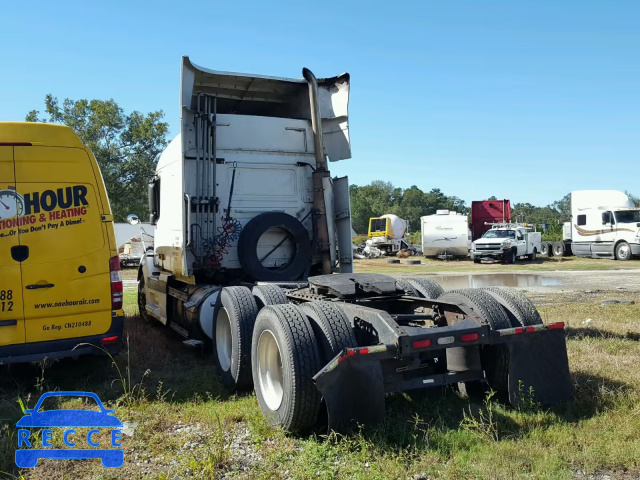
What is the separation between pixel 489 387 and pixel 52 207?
14.5 feet

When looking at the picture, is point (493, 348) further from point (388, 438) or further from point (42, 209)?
point (42, 209)

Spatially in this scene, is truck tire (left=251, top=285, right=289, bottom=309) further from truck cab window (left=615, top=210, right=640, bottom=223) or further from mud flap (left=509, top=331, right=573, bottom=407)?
truck cab window (left=615, top=210, right=640, bottom=223)

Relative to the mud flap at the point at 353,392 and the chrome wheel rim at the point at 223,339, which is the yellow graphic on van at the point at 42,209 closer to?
the chrome wheel rim at the point at 223,339

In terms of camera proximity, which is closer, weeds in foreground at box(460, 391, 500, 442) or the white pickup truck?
weeds in foreground at box(460, 391, 500, 442)

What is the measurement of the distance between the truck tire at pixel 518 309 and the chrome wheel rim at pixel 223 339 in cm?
274

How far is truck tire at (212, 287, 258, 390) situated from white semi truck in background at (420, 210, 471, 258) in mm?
Answer: 25798

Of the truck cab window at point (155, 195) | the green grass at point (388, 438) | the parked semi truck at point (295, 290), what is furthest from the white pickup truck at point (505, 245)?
the green grass at point (388, 438)

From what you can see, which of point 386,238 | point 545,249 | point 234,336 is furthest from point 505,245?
point 234,336

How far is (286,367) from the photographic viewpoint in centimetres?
415

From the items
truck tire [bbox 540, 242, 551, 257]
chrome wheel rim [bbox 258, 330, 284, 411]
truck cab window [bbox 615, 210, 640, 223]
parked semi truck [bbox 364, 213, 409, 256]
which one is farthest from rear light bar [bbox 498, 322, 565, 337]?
parked semi truck [bbox 364, 213, 409, 256]

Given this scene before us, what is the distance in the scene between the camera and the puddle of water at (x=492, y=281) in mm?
16359

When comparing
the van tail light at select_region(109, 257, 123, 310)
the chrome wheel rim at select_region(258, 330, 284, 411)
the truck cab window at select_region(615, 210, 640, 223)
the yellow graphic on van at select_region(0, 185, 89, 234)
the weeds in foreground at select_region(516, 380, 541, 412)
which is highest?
the truck cab window at select_region(615, 210, 640, 223)

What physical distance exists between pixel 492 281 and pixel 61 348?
15.1 meters

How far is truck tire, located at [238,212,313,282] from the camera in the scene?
7121mm
